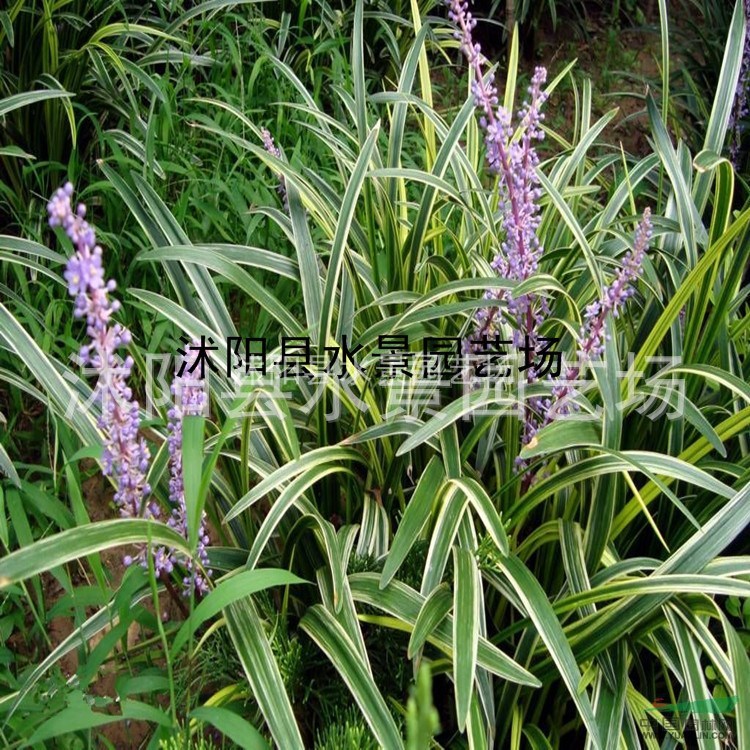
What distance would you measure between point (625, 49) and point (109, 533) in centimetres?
406


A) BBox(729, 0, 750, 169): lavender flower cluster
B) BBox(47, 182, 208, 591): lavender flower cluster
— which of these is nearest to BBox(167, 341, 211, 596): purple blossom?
BBox(47, 182, 208, 591): lavender flower cluster

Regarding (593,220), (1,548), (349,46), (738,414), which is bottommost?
(1,548)

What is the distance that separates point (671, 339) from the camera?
78.4 inches

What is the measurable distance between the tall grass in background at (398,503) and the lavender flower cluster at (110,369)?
8 cm

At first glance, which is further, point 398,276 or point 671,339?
point 398,276

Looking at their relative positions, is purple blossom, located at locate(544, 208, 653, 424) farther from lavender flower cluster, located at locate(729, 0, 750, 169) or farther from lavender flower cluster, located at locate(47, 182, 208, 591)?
lavender flower cluster, located at locate(729, 0, 750, 169)

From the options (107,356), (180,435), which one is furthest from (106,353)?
→ (180,435)

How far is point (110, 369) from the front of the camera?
116cm

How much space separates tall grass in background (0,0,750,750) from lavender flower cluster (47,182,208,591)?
0.08m

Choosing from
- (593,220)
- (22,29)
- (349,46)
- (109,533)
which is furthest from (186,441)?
(349,46)

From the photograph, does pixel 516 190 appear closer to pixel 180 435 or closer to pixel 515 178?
pixel 515 178

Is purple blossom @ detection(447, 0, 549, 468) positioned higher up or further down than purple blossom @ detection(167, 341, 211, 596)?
higher up

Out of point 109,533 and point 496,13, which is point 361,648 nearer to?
point 109,533

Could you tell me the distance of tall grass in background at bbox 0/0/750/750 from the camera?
1.46 metres
